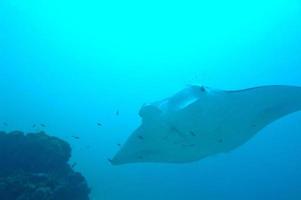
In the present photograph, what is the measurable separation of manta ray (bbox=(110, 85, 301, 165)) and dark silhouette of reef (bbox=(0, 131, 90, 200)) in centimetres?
394

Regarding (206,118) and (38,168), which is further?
(38,168)

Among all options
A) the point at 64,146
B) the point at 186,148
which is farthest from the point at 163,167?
the point at 186,148

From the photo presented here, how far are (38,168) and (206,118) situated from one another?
21.6 feet

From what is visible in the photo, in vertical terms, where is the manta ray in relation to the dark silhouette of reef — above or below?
below

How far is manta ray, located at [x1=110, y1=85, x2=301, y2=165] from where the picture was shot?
226 inches

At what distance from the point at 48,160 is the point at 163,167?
27089mm

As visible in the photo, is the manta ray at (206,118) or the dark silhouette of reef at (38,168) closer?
the manta ray at (206,118)

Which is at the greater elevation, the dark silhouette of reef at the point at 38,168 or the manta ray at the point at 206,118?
the dark silhouette of reef at the point at 38,168

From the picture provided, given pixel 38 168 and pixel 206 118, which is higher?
pixel 38 168

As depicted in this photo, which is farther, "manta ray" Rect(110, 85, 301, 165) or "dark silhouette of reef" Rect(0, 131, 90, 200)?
"dark silhouette of reef" Rect(0, 131, 90, 200)

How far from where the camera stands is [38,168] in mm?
10453

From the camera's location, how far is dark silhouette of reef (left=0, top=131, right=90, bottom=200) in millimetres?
9289

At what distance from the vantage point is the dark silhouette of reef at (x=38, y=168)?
30.5ft

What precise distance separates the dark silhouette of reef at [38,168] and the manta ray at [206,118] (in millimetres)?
3942
